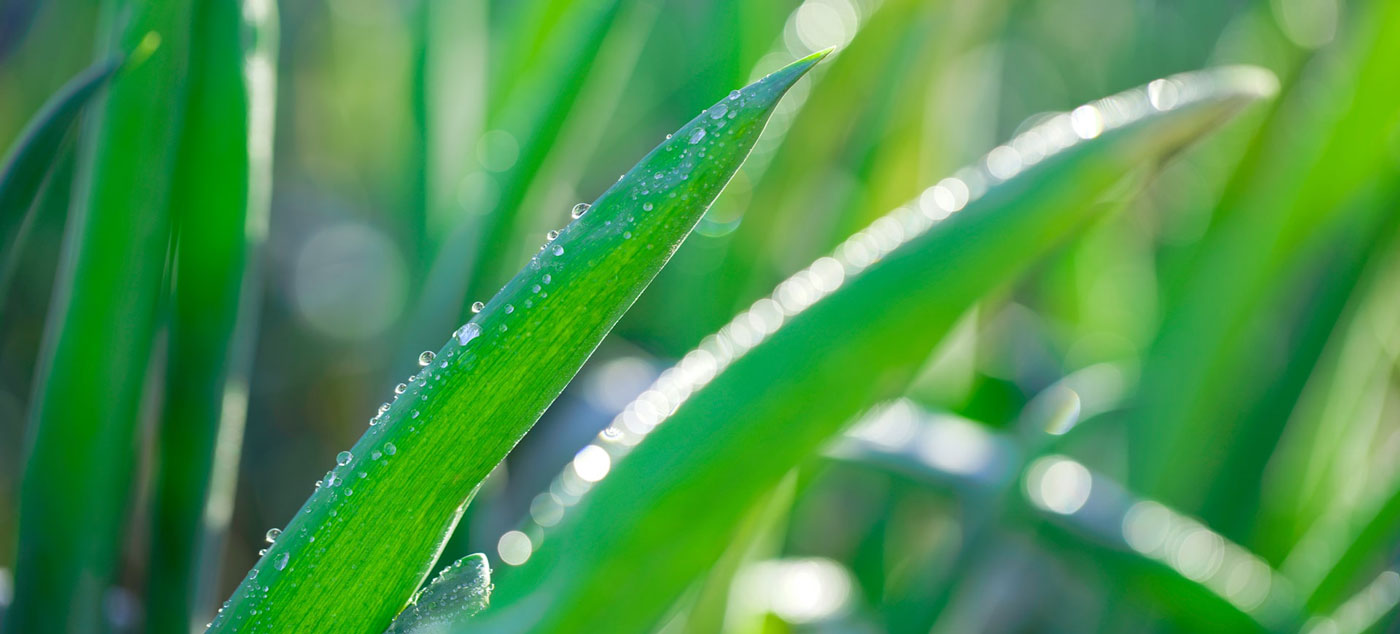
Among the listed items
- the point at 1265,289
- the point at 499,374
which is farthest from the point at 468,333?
the point at 1265,289

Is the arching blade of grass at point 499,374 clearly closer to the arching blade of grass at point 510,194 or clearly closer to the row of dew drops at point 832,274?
the row of dew drops at point 832,274

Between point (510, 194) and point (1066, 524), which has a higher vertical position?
point (510, 194)

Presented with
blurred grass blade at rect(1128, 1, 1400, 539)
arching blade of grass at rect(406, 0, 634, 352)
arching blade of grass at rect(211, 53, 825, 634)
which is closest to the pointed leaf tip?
arching blade of grass at rect(211, 53, 825, 634)

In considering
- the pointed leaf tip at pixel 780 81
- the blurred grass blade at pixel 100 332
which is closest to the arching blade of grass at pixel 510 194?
the blurred grass blade at pixel 100 332

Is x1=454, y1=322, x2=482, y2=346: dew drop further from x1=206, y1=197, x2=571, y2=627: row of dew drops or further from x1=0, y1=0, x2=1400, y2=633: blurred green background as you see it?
x1=0, y1=0, x2=1400, y2=633: blurred green background

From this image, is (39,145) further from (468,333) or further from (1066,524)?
(1066,524)

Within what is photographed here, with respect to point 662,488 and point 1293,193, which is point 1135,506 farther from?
point 662,488
